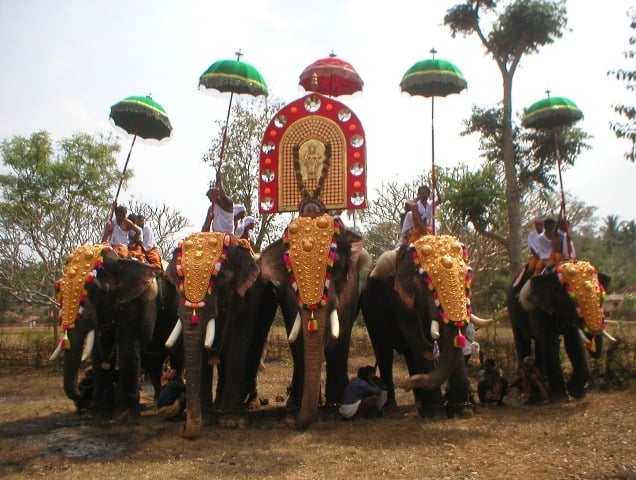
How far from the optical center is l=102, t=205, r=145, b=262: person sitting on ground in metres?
8.95

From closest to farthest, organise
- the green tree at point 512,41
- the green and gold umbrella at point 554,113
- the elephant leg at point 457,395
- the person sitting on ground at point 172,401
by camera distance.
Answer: the elephant leg at point 457,395 < the person sitting on ground at point 172,401 < the green and gold umbrella at point 554,113 < the green tree at point 512,41

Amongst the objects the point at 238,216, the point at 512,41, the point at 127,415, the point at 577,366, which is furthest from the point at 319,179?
the point at 512,41

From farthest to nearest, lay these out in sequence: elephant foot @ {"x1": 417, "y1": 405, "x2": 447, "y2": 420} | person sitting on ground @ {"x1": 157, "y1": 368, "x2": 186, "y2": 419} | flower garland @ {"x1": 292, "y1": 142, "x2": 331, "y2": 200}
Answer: flower garland @ {"x1": 292, "y1": 142, "x2": 331, "y2": 200} → person sitting on ground @ {"x1": 157, "y1": 368, "x2": 186, "y2": 419} → elephant foot @ {"x1": 417, "y1": 405, "x2": 447, "y2": 420}

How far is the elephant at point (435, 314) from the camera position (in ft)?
22.6

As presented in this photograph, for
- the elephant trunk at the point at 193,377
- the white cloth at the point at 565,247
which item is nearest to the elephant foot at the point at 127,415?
the elephant trunk at the point at 193,377

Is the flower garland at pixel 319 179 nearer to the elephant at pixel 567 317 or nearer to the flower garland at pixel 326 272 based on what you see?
the flower garland at pixel 326 272

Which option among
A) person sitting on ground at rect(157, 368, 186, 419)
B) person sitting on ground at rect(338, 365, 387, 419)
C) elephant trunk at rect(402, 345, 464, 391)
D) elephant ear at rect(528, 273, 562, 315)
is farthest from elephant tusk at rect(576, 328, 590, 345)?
person sitting on ground at rect(157, 368, 186, 419)

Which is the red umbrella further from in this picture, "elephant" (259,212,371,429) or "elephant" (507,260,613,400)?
"elephant" (507,260,613,400)

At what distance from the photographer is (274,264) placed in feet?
25.2

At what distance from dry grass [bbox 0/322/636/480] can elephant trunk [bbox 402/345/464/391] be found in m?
0.52

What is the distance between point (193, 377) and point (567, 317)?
17.4ft

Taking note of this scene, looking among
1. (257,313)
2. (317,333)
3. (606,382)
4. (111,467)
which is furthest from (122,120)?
(606,382)

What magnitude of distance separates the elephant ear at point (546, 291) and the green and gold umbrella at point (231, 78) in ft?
16.1

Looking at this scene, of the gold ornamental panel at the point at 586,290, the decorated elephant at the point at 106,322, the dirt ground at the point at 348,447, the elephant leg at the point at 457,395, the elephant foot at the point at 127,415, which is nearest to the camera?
the dirt ground at the point at 348,447
